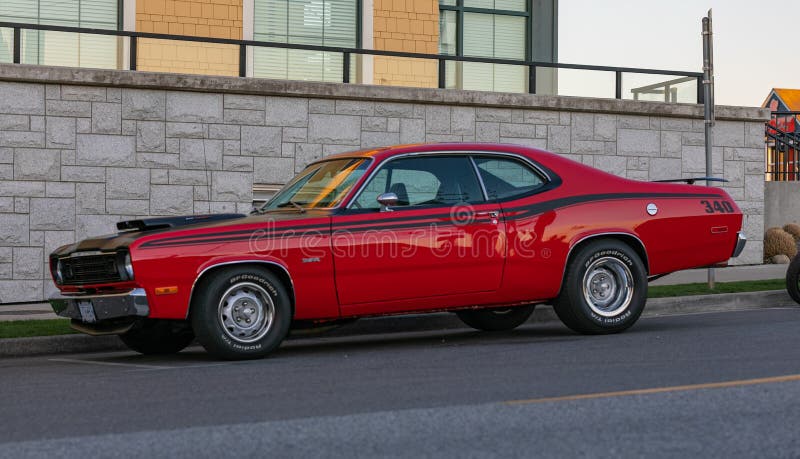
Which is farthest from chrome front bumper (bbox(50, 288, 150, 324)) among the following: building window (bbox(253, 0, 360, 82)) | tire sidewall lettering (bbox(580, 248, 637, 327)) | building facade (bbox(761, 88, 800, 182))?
building facade (bbox(761, 88, 800, 182))

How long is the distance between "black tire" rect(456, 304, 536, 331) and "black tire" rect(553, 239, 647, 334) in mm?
1071

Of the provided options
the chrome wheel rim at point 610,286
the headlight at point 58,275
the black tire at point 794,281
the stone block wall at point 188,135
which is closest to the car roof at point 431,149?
the chrome wheel rim at point 610,286

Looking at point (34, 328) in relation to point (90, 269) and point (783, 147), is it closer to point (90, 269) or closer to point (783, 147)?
point (90, 269)

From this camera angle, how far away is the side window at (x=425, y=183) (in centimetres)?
962

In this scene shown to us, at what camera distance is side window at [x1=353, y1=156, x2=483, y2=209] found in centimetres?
962

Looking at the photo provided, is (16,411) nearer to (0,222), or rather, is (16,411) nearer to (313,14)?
(0,222)

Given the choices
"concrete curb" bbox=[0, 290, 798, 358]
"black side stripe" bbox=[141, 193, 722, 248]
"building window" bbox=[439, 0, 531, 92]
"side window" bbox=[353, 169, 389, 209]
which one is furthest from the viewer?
"building window" bbox=[439, 0, 531, 92]

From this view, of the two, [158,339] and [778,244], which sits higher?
[778,244]

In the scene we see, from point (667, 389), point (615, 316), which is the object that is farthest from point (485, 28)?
point (667, 389)

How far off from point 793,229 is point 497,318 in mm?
11913

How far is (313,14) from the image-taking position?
2052cm

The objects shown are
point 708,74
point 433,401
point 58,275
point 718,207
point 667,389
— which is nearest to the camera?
point 433,401

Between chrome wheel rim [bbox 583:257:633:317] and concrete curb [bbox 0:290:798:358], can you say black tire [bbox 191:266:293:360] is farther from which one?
chrome wheel rim [bbox 583:257:633:317]

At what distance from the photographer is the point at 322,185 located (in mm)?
9844
